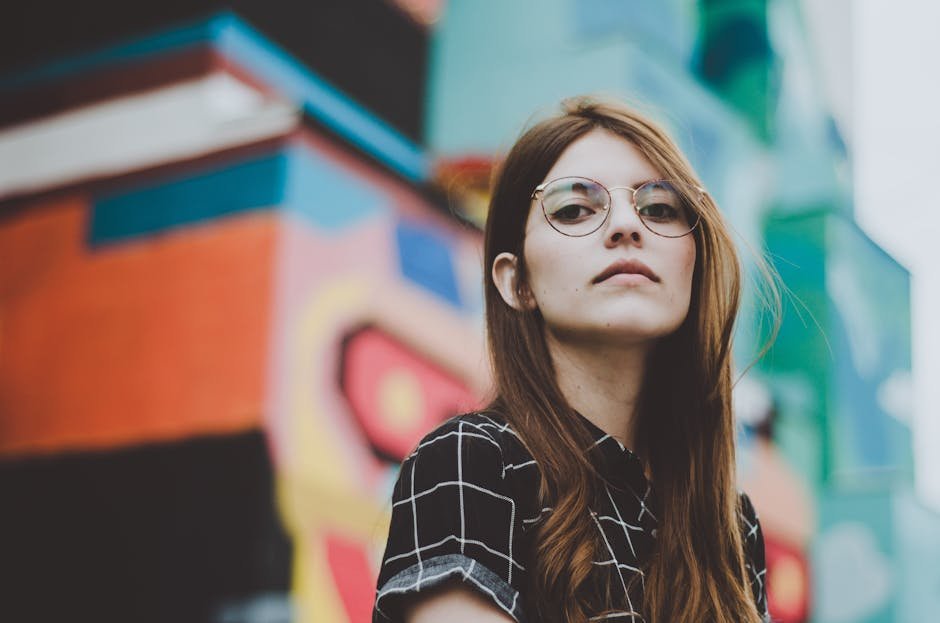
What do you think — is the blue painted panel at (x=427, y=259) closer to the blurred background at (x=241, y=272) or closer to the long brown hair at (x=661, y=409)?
the blurred background at (x=241, y=272)

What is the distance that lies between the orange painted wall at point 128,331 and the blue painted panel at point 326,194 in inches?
5.3

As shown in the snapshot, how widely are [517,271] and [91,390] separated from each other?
305 centimetres

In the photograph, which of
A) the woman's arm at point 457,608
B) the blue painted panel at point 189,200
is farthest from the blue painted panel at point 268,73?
the woman's arm at point 457,608

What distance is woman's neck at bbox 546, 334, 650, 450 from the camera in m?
Answer: 1.45

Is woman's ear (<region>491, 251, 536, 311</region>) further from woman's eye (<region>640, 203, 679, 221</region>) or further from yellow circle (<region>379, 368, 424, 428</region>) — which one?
yellow circle (<region>379, 368, 424, 428</region>)

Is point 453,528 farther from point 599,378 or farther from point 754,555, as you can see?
point 754,555

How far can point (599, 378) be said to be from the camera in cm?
146

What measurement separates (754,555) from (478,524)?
1.87 feet

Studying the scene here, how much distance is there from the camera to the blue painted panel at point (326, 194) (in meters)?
4.02

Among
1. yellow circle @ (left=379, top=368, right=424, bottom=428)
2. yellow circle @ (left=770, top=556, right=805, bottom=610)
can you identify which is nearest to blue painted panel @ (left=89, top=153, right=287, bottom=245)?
yellow circle @ (left=379, top=368, right=424, bottom=428)

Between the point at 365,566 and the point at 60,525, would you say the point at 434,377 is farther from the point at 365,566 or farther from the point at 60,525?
the point at 60,525

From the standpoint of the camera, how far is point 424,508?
1206mm

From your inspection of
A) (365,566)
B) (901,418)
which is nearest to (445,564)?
(365,566)

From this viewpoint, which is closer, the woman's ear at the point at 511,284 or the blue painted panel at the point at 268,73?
the woman's ear at the point at 511,284
